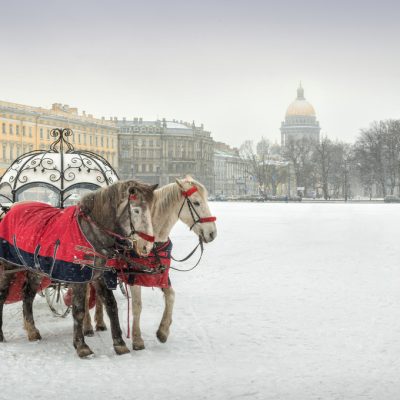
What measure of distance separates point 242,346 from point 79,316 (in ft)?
5.32

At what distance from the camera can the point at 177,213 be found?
7.31 metres

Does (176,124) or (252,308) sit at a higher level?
(176,124)

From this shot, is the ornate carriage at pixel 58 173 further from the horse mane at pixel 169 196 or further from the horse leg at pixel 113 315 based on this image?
the horse leg at pixel 113 315

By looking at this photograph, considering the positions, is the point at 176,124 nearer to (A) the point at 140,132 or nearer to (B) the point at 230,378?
(A) the point at 140,132

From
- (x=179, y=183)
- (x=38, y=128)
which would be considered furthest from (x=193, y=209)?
(x=38, y=128)

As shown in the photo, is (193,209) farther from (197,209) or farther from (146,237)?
(146,237)

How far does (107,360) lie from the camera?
6887 millimetres

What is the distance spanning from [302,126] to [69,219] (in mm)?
162918

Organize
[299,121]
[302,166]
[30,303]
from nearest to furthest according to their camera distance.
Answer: [30,303]
[302,166]
[299,121]

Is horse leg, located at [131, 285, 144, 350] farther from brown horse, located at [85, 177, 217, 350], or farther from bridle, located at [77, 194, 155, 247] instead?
bridle, located at [77, 194, 155, 247]

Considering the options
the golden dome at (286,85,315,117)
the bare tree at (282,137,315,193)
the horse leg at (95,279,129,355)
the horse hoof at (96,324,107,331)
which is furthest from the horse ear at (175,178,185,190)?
the golden dome at (286,85,315,117)

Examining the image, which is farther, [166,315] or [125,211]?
[166,315]

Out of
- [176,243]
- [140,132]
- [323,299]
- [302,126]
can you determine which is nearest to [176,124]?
[140,132]

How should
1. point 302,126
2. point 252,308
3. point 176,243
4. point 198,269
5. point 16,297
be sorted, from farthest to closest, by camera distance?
1. point 302,126
2. point 176,243
3. point 198,269
4. point 252,308
5. point 16,297
